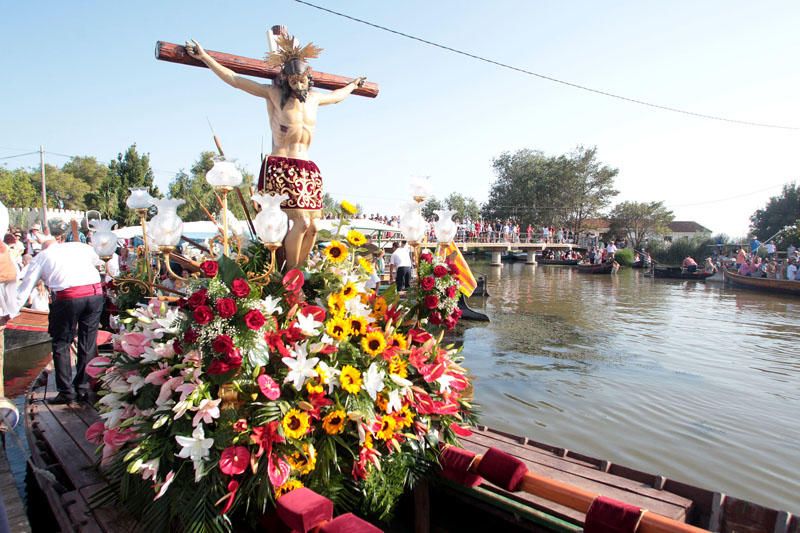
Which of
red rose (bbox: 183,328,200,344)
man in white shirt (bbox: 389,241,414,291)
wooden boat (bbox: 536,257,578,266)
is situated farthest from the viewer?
wooden boat (bbox: 536,257,578,266)

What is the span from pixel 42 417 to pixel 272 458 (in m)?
3.33

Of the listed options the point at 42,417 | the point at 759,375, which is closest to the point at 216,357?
the point at 42,417

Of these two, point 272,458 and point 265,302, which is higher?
point 265,302

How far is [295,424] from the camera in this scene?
2.53 meters

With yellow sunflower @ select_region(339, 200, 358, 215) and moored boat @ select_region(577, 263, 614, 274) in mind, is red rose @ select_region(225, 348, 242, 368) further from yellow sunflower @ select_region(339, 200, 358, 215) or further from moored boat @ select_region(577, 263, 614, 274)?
moored boat @ select_region(577, 263, 614, 274)

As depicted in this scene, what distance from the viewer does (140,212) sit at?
3318 millimetres

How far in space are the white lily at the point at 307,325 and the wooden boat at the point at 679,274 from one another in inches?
1266

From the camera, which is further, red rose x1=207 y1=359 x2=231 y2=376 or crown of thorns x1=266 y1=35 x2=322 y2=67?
crown of thorns x1=266 y1=35 x2=322 y2=67

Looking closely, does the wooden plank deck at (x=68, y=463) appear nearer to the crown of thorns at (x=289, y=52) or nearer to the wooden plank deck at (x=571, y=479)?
the wooden plank deck at (x=571, y=479)

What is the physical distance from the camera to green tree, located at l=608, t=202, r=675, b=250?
156ft

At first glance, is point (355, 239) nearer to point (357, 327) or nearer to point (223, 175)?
point (357, 327)

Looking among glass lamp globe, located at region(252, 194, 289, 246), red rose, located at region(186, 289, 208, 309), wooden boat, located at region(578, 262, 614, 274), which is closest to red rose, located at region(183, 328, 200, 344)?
red rose, located at region(186, 289, 208, 309)

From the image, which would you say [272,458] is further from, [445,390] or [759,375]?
[759,375]

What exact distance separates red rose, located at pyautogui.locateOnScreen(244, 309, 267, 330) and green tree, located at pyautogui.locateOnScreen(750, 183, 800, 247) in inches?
2217
